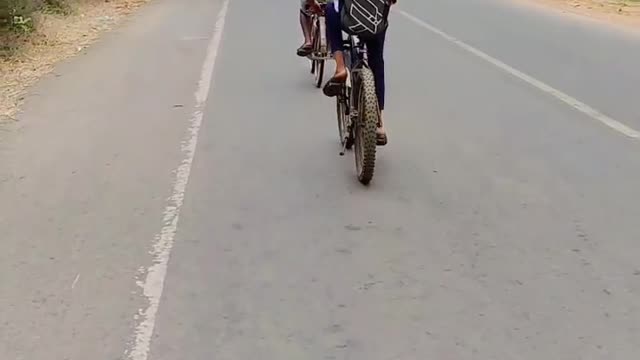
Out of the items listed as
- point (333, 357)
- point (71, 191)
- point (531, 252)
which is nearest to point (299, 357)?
point (333, 357)

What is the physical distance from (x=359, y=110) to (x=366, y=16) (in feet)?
2.33

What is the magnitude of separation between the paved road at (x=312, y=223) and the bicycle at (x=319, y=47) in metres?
0.24

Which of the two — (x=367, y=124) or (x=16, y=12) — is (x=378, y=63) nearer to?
(x=367, y=124)

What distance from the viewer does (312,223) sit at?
5.63 m

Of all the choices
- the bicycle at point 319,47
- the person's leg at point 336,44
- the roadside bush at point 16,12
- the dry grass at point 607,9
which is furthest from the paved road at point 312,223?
the dry grass at point 607,9

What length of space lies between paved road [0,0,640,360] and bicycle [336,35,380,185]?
0.64ft

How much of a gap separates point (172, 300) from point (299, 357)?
92 cm

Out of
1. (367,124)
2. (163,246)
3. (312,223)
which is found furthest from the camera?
(367,124)

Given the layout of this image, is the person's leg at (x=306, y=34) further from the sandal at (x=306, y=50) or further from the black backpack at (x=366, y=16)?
the black backpack at (x=366, y=16)

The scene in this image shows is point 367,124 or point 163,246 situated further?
point 367,124

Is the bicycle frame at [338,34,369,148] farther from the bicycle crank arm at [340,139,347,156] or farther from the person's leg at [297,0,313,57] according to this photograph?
the person's leg at [297,0,313,57]

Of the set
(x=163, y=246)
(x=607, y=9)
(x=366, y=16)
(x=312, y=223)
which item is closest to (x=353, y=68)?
(x=366, y=16)

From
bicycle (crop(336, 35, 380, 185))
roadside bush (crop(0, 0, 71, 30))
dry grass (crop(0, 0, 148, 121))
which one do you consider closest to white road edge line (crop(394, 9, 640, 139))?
bicycle (crop(336, 35, 380, 185))

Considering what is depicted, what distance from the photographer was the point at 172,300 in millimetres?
4504
